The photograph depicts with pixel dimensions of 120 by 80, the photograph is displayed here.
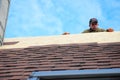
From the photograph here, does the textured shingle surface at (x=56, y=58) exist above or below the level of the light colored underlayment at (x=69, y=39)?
below

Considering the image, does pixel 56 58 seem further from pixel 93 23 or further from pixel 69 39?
pixel 93 23

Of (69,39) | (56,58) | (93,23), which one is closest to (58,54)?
(56,58)

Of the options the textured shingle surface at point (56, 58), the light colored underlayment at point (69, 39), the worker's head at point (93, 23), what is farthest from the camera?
the worker's head at point (93, 23)

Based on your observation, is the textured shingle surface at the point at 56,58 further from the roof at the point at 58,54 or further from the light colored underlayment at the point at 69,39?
the light colored underlayment at the point at 69,39

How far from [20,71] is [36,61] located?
1.79 ft

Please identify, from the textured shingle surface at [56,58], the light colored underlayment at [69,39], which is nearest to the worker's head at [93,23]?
the light colored underlayment at [69,39]

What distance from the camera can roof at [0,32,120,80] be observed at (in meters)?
4.86

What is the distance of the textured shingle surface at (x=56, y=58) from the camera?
4.81 meters

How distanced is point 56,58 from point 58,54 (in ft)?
0.95

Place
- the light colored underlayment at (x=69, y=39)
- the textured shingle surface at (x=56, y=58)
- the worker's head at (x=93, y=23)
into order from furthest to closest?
1. the worker's head at (x=93, y=23)
2. the light colored underlayment at (x=69, y=39)
3. the textured shingle surface at (x=56, y=58)

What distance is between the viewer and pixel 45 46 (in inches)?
254

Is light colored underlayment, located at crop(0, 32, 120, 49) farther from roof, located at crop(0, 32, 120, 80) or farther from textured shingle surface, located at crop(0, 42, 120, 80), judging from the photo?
textured shingle surface, located at crop(0, 42, 120, 80)

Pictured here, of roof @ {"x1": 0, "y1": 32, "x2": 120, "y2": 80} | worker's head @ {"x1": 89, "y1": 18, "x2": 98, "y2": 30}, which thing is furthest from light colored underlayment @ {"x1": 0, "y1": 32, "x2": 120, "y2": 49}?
worker's head @ {"x1": 89, "y1": 18, "x2": 98, "y2": 30}

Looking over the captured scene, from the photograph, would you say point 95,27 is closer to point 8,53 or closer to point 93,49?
point 93,49
